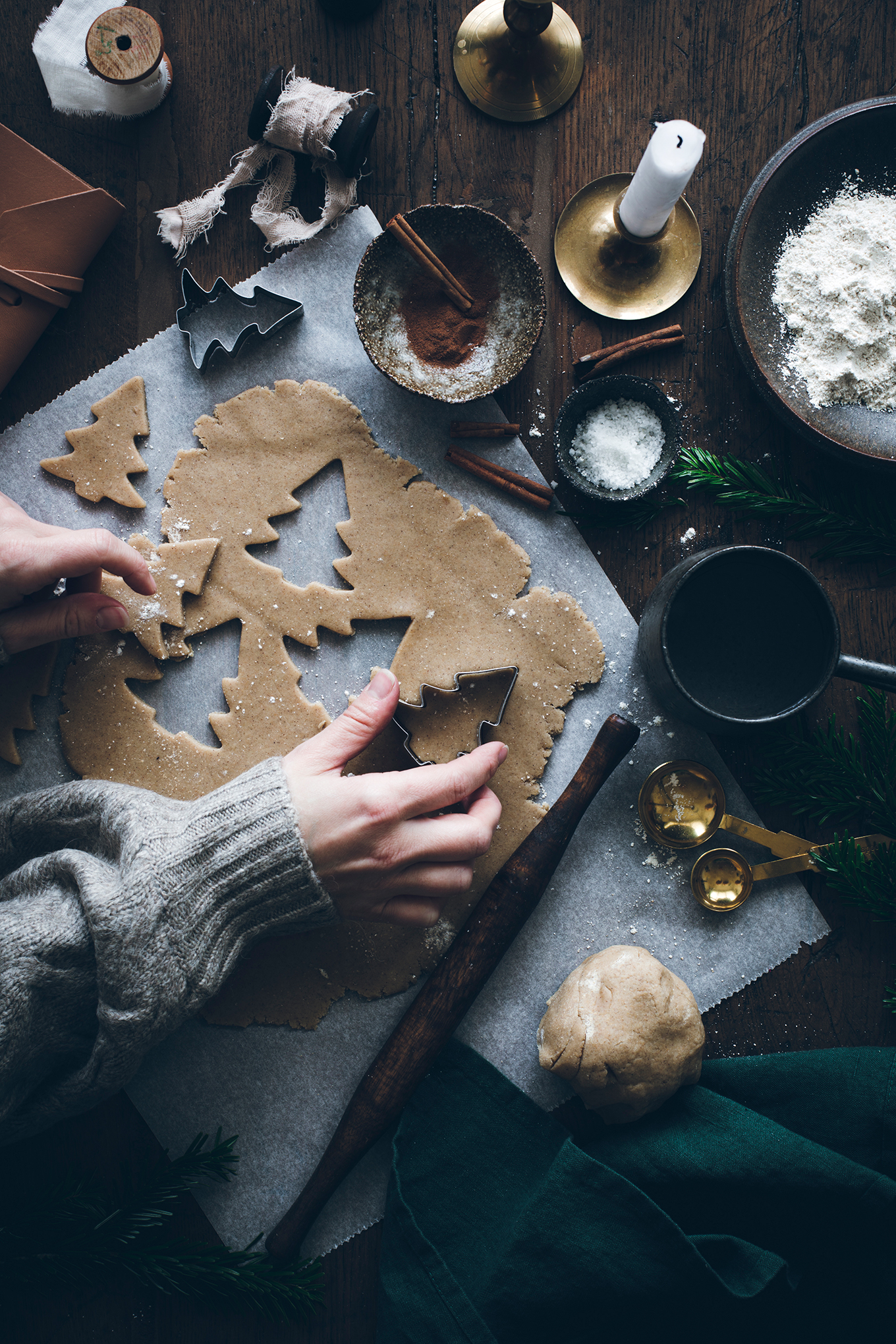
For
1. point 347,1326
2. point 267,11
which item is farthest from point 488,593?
point 347,1326

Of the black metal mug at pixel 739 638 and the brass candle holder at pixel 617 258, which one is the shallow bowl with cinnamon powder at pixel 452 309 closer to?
the brass candle holder at pixel 617 258

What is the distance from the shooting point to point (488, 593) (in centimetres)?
158

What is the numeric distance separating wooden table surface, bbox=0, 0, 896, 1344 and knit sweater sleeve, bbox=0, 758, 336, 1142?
0.94 feet

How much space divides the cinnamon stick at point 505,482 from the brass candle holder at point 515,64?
67 cm

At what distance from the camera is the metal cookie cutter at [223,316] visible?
1.55m

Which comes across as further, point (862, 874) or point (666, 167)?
point (862, 874)

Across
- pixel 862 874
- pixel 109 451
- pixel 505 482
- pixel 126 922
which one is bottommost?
pixel 862 874

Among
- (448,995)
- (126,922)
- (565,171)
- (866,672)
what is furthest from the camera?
(565,171)

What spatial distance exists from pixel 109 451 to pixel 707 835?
1.42 metres

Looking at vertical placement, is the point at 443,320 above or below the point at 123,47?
below

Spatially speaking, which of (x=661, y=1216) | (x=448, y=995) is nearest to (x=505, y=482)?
(x=448, y=995)

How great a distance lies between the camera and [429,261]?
1494mm

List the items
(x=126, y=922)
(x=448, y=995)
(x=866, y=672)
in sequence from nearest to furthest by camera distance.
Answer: (x=126, y=922) → (x=866, y=672) → (x=448, y=995)

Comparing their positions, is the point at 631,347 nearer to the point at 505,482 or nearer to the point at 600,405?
the point at 600,405
